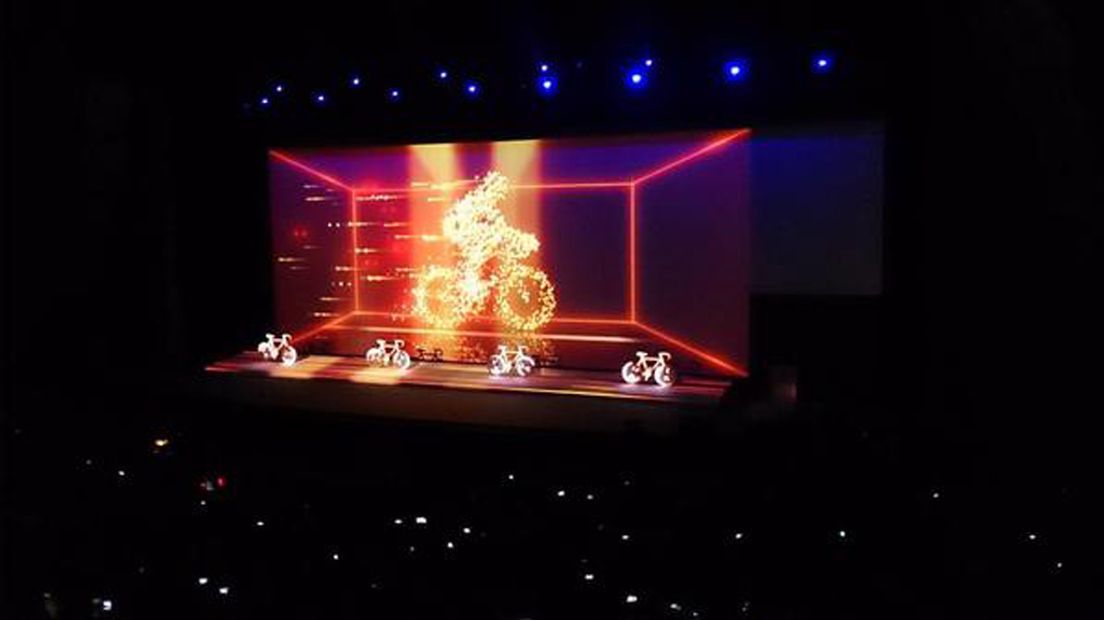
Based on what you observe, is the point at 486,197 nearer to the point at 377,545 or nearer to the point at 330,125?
the point at 330,125

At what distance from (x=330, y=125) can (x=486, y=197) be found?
1045mm

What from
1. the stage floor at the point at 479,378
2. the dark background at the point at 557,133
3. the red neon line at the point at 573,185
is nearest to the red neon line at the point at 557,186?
the red neon line at the point at 573,185

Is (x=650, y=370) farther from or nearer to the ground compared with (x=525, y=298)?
nearer to the ground

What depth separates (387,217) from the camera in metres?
5.60

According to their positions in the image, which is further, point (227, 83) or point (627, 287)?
point (227, 83)

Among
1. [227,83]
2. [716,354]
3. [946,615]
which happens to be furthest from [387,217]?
[946,615]

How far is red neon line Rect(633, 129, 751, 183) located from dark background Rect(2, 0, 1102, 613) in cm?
19

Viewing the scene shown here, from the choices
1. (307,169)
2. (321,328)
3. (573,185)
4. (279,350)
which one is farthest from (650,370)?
(307,169)

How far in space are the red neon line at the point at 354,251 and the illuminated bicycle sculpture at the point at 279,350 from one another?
1.59ft

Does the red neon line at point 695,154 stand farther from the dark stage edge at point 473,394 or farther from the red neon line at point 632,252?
the dark stage edge at point 473,394

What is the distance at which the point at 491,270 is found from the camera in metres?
5.32

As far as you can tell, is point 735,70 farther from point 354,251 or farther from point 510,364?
point 354,251

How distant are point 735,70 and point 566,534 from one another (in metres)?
2.53

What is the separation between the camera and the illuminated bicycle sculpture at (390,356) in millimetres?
5406
